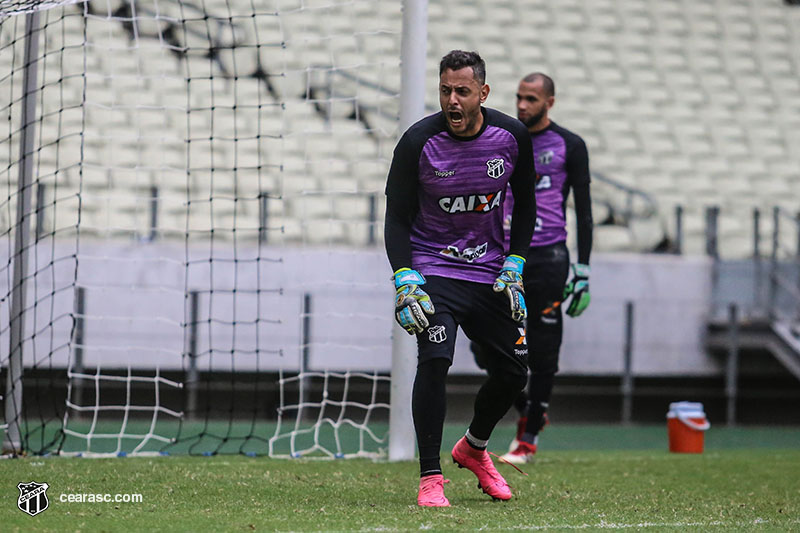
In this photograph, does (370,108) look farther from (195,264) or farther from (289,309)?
(195,264)

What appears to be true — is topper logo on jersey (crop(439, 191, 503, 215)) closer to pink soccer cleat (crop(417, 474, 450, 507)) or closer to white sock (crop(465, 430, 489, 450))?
white sock (crop(465, 430, 489, 450))

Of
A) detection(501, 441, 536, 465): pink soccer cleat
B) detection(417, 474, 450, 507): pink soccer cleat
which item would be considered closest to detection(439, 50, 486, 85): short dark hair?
detection(417, 474, 450, 507): pink soccer cleat

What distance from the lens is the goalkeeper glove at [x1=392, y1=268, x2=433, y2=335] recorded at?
4113 millimetres

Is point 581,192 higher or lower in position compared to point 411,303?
higher

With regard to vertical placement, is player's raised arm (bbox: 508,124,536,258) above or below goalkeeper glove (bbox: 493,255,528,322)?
above

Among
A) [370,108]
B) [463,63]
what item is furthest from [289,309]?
[463,63]

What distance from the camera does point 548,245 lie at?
603 cm

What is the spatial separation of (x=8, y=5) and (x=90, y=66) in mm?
7120

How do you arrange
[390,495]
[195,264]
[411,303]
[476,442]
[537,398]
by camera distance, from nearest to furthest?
[411,303], [476,442], [390,495], [537,398], [195,264]

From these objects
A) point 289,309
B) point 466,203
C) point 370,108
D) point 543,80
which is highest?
point 370,108

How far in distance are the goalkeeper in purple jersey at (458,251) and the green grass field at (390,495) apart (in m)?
0.34

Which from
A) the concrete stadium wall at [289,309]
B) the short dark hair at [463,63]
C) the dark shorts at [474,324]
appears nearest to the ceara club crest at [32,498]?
the dark shorts at [474,324]

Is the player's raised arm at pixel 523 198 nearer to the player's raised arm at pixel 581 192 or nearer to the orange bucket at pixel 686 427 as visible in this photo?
the player's raised arm at pixel 581 192

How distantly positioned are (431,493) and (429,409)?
0.30 meters
